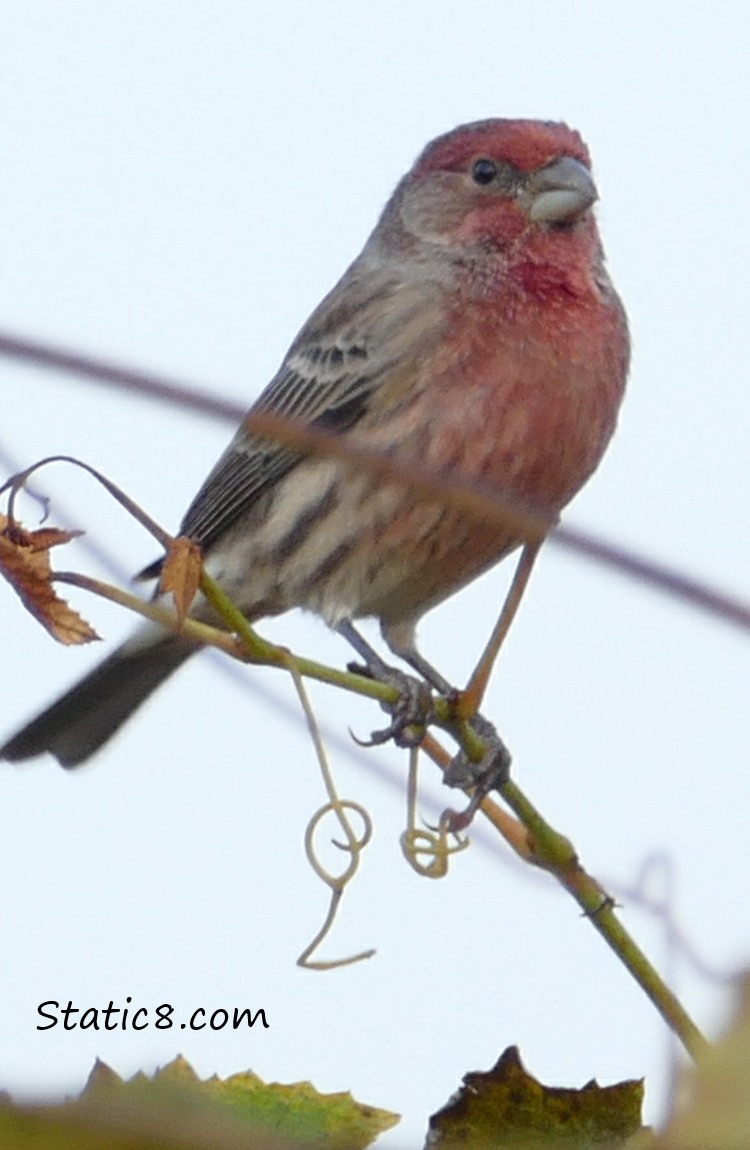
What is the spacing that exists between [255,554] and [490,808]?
358 centimetres

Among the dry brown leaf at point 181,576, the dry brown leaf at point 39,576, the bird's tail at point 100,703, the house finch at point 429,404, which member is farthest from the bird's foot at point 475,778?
Result: the bird's tail at point 100,703

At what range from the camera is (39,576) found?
1.88 meters

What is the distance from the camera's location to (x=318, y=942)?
212 centimetres

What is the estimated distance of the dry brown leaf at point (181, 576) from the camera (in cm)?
191

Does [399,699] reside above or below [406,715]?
below

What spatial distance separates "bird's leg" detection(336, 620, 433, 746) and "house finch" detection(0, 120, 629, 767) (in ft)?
0.35

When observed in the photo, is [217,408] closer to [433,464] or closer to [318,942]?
[318,942]

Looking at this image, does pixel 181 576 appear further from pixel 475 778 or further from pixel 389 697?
pixel 475 778

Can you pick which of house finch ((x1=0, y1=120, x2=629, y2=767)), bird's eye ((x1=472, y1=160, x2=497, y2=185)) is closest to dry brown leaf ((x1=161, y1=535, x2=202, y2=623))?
house finch ((x1=0, y1=120, x2=629, y2=767))

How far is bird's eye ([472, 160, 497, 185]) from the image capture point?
5.62 metres

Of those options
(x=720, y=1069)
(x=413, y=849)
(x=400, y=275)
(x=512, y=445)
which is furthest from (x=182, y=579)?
(x=400, y=275)

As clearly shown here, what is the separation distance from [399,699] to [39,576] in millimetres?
444

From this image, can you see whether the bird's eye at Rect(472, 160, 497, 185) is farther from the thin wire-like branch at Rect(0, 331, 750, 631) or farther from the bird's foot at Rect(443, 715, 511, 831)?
the thin wire-like branch at Rect(0, 331, 750, 631)

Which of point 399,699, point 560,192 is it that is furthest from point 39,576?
point 560,192
